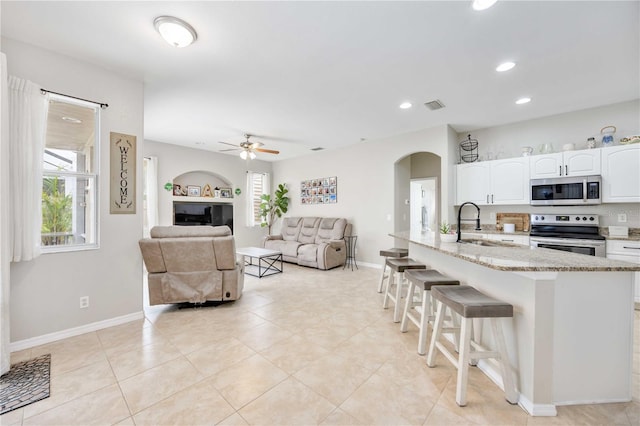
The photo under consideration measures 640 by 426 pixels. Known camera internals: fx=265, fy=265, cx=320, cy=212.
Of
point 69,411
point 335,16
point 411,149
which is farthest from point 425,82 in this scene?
point 69,411

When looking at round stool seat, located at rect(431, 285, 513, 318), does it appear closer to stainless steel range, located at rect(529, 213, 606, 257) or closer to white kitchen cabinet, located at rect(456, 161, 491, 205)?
stainless steel range, located at rect(529, 213, 606, 257)

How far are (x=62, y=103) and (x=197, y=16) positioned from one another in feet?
5.80

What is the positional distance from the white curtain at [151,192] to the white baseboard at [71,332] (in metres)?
3.21

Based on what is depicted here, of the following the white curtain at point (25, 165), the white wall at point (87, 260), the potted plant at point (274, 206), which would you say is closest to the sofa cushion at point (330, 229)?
the potted plant at point (274, 206)

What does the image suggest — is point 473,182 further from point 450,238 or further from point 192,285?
point 192,285

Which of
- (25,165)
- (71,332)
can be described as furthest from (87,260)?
(25,165)

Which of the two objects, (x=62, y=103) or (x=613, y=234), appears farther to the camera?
(x=613, y=234)

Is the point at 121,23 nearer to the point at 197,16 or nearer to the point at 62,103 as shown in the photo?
the point at 197,16

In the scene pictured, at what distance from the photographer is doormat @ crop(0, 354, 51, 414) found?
1.67 m

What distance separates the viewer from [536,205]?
4027 millimetres

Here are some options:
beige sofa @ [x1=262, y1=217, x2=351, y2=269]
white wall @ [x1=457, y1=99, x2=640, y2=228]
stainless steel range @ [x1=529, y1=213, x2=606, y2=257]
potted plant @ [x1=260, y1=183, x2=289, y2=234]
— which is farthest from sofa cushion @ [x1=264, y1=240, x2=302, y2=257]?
stainless steel range @ [x1=529, y1=213, x2=606, y2=257]

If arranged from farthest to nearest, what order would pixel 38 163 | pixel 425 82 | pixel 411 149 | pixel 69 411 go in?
pixel 411 149
pixel 425 82
pixel 38 163
pixel 69 411

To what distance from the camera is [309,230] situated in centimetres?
650

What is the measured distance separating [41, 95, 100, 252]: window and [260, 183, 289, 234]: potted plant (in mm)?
4728
